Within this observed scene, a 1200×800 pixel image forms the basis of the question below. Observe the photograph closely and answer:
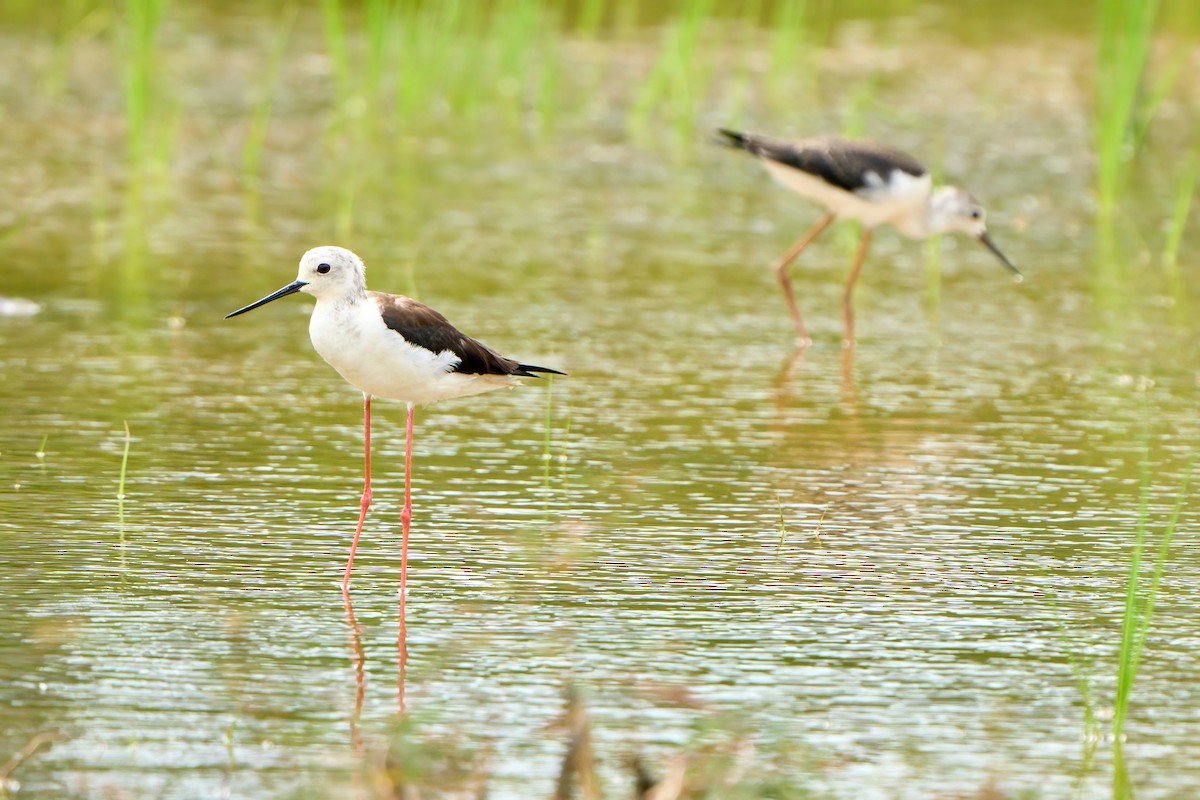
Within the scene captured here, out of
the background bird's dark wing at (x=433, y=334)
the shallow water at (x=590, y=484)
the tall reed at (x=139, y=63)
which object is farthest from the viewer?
the tall reed at (x=139, y=63)

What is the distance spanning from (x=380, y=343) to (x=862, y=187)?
5.12 m

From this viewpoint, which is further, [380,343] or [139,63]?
[139,63]

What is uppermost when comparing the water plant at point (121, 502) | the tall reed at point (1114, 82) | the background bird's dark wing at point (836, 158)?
the tall reed at point (1114, 82)

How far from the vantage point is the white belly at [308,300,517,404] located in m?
6.20

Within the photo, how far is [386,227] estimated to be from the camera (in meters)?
11.9

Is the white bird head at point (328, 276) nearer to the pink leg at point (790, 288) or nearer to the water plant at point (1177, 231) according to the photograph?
the pink leg at point (790, 288)

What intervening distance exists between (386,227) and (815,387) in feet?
11.8

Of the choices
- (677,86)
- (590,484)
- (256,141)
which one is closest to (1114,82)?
(677,86)

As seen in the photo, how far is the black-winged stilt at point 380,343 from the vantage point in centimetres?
619

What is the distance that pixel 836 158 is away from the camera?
35.5 feet

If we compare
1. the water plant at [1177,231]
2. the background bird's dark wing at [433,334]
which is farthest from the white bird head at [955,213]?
the background bird's dark wing at [433,334]

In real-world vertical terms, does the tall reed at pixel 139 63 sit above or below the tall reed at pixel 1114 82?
below

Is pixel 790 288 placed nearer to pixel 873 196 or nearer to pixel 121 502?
pixel 873 196

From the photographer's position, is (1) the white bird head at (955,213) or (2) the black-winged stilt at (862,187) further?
(1) the white bird head at (955,213)
